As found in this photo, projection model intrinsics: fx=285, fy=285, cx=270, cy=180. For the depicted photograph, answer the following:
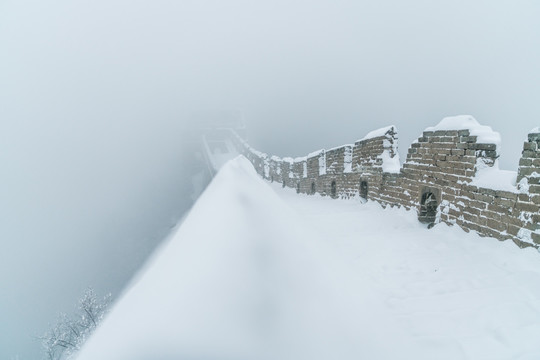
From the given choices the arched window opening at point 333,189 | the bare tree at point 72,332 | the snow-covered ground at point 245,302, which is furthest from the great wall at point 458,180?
the bare tree at point 72,332

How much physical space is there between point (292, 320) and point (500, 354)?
7.17 ft

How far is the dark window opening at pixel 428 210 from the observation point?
4371mm

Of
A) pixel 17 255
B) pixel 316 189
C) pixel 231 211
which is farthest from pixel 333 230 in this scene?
pixel 17 255

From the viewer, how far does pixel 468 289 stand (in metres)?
2.62

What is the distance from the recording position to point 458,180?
3.71 metres

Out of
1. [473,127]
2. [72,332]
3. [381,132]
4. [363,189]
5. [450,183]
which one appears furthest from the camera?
[72,332]

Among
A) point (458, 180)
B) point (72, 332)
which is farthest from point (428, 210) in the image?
→ point (72, 332)

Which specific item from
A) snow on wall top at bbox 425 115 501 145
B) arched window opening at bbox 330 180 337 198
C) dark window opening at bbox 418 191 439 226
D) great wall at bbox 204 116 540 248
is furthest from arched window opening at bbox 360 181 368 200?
snow on wall top at bbox 425 115 501 145

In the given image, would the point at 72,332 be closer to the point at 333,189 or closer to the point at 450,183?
the point at 333,189

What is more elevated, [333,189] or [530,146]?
[530,146]

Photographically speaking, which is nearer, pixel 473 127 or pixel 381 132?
pixel 473 127

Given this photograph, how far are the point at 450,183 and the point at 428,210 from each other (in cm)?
71

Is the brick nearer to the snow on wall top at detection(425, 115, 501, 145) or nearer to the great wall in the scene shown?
the great wall

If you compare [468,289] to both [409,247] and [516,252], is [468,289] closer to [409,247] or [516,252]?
[516,252]
